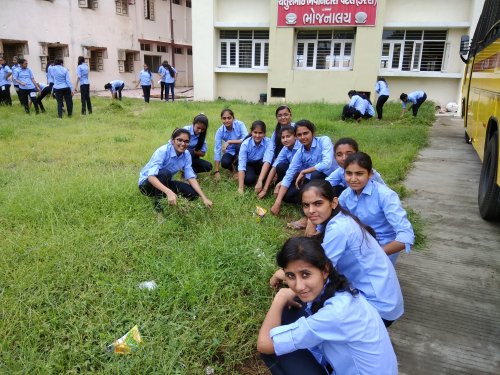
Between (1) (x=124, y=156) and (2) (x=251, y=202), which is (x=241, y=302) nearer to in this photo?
(2) (x=251, y=202)

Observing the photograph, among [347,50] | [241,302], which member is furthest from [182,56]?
[241,302]

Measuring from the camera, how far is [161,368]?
2.00m

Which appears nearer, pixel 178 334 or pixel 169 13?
pixel 178 334

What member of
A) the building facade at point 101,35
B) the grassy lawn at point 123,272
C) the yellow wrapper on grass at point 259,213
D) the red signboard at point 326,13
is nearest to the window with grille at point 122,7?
the building facade at point 101,35

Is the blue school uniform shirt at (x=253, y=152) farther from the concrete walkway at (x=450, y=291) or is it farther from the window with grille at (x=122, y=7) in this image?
the window with grille at (x=122, y=7)

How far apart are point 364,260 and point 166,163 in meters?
2.51

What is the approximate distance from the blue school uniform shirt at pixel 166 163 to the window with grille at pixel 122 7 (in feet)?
58.1

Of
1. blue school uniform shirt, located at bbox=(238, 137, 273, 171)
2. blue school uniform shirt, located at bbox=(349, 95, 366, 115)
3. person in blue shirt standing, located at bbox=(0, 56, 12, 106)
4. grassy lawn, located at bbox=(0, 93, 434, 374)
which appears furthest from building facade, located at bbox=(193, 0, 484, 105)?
blue school uniform shirt, located at bbox=(238, 137, 273, 171)

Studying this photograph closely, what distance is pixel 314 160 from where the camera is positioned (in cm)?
421

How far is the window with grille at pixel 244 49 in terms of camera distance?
16.1m

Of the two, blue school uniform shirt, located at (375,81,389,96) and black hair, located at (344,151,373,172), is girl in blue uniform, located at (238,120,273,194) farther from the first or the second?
blue school uniform shirt, located at (375,81,389,96)

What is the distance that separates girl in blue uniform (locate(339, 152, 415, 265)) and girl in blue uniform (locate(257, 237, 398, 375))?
2.89 feet

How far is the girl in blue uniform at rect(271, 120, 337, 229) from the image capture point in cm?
397

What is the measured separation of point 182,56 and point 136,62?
14.7 ft
